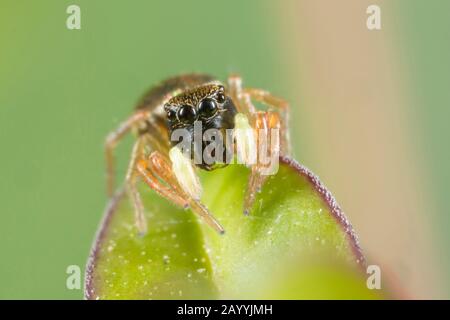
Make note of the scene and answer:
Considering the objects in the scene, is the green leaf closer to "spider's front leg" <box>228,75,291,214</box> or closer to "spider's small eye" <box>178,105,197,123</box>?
"spider's front leg" <box>228,75,291,214</box>

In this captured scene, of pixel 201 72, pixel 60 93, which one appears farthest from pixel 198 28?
pixel 60 93

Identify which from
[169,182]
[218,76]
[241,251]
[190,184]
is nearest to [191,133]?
[169,182]

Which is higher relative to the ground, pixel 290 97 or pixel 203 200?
pixel 290 97

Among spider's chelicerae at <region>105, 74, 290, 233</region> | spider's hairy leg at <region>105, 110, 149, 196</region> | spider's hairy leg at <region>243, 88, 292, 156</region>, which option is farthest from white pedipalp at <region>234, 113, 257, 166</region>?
spider's hairy leg at <region>105, 110, 149, 196</region>

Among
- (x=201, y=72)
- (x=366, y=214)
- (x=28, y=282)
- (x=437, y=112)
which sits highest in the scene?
(x=201, y=72)

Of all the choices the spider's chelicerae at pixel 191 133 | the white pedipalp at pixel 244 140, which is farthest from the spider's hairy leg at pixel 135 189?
the white pedipalp at pixel 244 140

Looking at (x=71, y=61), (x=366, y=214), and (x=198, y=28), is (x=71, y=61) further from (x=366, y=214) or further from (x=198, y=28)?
(x=366, y=214)

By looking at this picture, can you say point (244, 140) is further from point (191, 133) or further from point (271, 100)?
point (271, 100)
